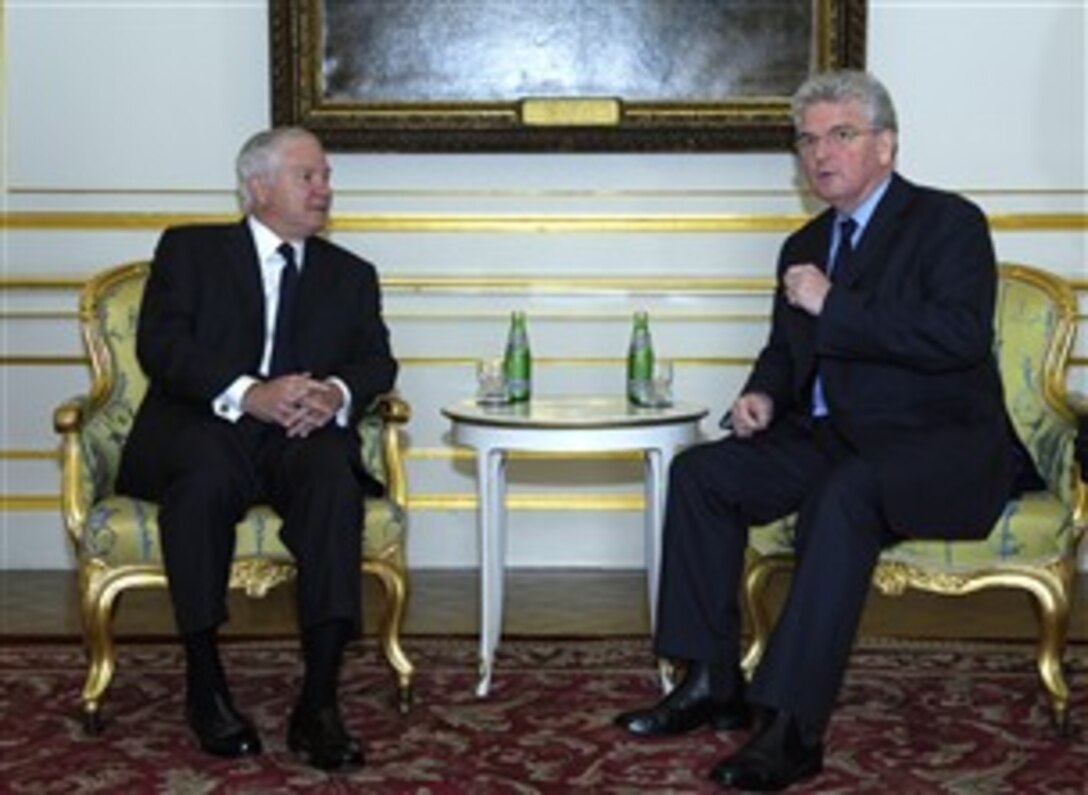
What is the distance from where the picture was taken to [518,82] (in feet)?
16.5

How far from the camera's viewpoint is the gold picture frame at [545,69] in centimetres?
499

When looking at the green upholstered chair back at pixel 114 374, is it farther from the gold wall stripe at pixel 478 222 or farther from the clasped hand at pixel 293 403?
the gold wall stripe at pixel 478 222

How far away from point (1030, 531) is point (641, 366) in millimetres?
998

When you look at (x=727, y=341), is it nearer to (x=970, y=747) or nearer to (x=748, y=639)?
(x=748, y=639)

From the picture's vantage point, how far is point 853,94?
367cm

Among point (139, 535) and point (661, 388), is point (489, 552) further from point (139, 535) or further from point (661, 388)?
point (139, 535)

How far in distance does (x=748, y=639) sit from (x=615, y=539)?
93 centimetres

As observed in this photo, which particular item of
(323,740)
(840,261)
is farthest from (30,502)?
(840,261)

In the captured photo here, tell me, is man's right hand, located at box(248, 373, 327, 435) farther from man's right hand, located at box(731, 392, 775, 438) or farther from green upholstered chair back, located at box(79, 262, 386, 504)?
man's right hand, located at box(731, 392, 775, 438)

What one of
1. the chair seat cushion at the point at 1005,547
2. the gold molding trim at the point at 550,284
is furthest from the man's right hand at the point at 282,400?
the gold molding trim at the point at 550,284

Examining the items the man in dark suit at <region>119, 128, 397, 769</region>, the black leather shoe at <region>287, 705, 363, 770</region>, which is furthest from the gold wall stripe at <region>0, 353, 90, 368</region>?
the black leather shoe at <region>287, 705, 363, 770</region>

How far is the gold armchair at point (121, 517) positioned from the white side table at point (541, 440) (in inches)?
6.8

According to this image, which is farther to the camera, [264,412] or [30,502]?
[30,502]

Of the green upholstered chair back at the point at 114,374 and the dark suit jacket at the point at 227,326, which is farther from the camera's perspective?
the green upholstered chair back at the point at 114,374
